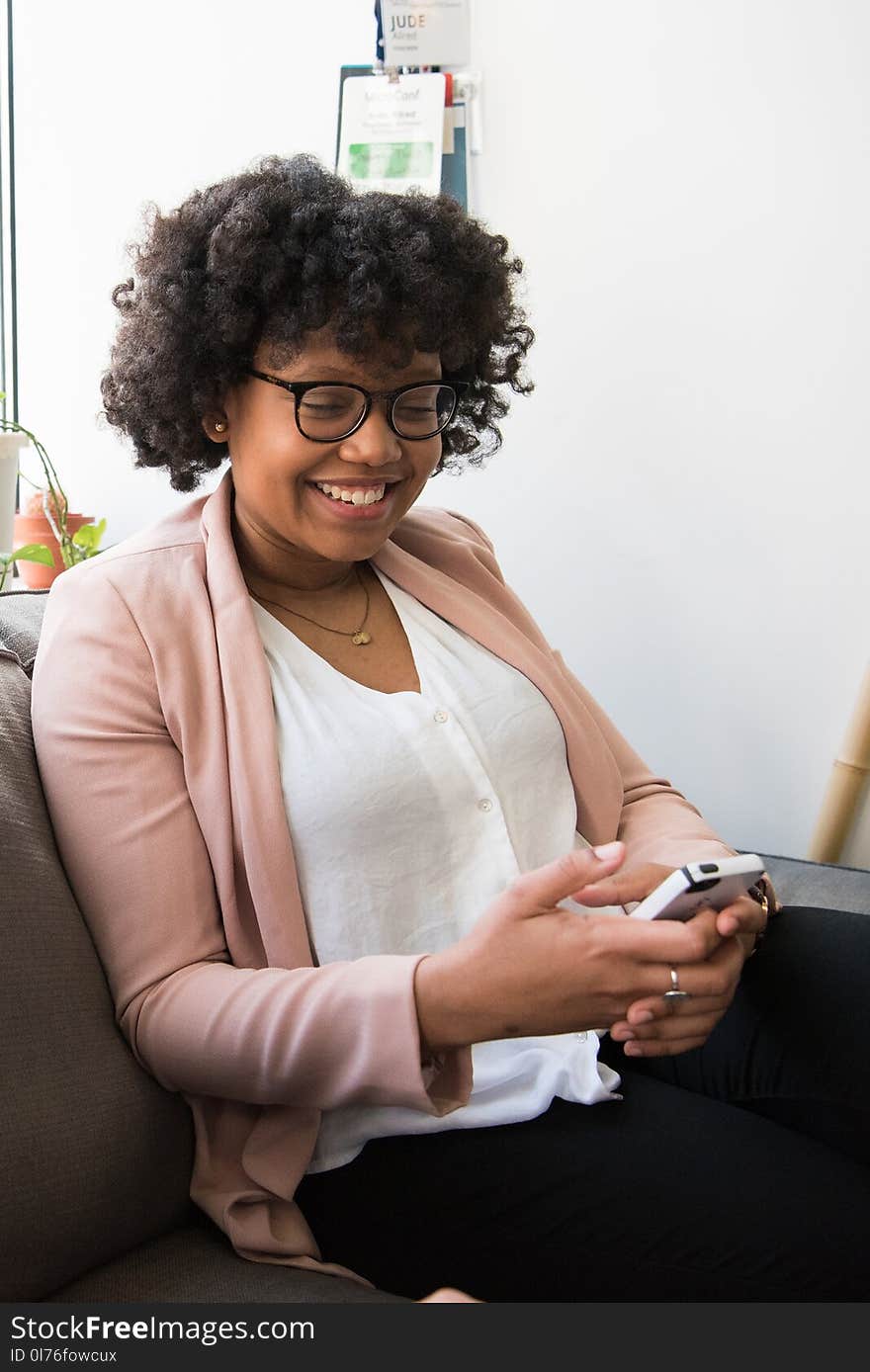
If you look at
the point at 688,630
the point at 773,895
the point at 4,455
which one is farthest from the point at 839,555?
the point at 4,455

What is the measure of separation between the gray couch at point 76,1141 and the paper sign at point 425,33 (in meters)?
1.57

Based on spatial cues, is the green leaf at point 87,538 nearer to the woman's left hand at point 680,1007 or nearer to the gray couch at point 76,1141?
the gray couch at point 76,1141

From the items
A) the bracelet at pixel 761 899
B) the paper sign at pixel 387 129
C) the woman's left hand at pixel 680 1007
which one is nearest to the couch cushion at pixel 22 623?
the woman's left hand at pixel 680 1007

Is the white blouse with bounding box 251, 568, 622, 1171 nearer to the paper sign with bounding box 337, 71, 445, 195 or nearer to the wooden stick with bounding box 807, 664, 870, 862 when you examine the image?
the wooden stick with bounding box 807, 664, 870, 862

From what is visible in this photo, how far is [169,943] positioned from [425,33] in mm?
1734

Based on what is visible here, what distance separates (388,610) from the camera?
4.32ft

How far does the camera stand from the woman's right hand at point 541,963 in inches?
36.5

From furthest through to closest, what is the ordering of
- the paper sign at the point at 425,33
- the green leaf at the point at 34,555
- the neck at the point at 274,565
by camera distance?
the paper sign at the point at 425,33
the green leaf at the point at 34,555
the neck at the point at 274,565

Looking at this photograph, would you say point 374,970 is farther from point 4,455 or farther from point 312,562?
point 4,455

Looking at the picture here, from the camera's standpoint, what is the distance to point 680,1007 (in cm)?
99

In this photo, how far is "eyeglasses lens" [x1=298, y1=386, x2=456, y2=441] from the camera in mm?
1147

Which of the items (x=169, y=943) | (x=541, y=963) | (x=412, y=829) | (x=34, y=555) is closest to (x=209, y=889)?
(x=169, y=943)

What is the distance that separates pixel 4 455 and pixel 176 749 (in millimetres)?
1140

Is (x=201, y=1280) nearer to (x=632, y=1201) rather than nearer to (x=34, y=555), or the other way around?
(x=632, y=1201)
